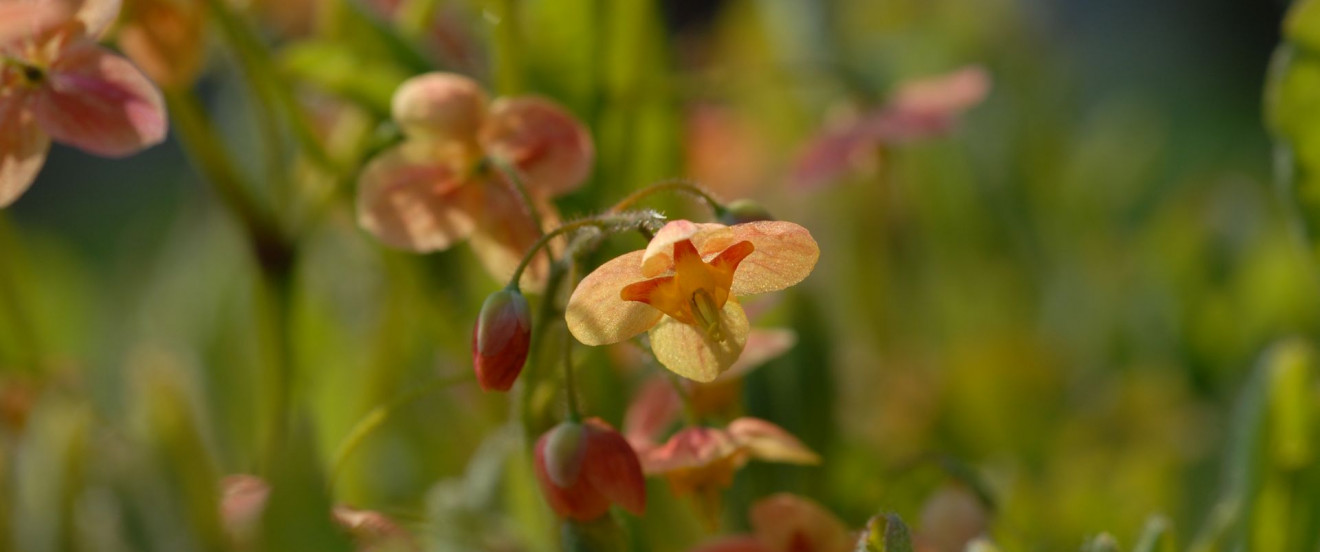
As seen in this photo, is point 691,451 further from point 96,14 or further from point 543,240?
point 96,14

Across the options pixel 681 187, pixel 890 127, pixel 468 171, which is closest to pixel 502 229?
pixel 468 171

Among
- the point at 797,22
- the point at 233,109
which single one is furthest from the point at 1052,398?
the point at 233,109

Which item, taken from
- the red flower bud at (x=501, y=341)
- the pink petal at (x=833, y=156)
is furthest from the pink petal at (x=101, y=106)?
the pink petal at (x=833, y=156)

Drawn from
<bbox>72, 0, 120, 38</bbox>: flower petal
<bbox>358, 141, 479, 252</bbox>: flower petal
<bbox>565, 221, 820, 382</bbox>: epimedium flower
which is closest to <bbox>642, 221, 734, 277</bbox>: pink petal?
<bbox>565, 221, 820, 382</bbox>: epimedium flower

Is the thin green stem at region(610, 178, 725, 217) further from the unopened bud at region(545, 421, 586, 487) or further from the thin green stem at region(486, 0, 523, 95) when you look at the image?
the thin green stem at region(486, 0, 523, 95)

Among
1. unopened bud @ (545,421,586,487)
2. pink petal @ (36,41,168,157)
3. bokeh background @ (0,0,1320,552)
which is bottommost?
bokeh background @ (0,0,1320,552)

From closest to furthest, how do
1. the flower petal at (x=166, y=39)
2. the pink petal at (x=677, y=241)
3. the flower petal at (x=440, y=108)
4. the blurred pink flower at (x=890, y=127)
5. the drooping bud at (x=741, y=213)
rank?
1. the pink petal at (x=677, y=241)
2. the drooping bud at (x=741, y=213)
3. the flower petal at (x=440, y=108)
4. the flower petal at (x=166, y=39)
5. the blurred pink flower at (x=890, y=127)

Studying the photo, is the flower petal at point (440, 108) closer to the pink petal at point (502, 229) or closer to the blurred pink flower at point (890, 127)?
the pink petal at point (502, 229)
